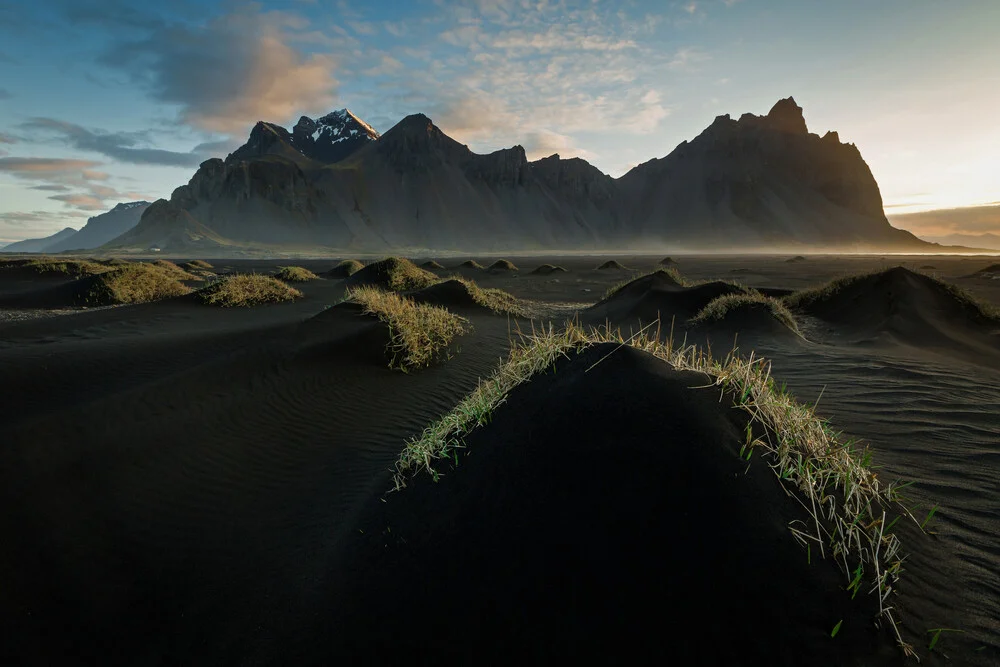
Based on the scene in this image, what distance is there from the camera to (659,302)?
17.7 metres

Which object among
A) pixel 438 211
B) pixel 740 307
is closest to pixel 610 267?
pixel 740 307

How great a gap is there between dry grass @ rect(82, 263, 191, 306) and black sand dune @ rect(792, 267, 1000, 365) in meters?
27.6

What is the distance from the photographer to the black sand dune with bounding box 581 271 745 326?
1681 centimetres

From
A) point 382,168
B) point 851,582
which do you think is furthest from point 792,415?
point 382,168

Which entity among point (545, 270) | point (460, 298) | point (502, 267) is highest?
point (502, 267)

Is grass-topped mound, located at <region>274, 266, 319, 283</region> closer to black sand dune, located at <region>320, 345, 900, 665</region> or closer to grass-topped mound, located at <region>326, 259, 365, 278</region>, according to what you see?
grass-topped mound, located at <region>326, 259, 365, 278</region>

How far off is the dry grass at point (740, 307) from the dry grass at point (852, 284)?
3.81m

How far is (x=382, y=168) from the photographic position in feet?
568

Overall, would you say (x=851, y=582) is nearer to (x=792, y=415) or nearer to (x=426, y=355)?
(x=792, y=415)

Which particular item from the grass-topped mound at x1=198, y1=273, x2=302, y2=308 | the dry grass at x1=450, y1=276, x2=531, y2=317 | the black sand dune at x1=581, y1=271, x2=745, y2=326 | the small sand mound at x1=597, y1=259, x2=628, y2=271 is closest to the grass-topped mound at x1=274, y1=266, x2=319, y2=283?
the grass-topped mound at x1=198, y1=273, x2=302, y2=308

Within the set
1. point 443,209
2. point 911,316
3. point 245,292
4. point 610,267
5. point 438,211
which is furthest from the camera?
point 443,209

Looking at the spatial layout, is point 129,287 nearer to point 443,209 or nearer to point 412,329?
point 412,329

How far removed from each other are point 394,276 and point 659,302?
1496 centimetres

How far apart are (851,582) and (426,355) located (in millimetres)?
9362
